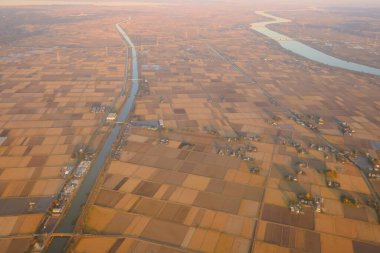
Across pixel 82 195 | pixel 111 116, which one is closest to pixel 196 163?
pixel 82 195

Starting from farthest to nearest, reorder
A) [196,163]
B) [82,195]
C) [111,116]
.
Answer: [111,116], [196,163], [82,195]

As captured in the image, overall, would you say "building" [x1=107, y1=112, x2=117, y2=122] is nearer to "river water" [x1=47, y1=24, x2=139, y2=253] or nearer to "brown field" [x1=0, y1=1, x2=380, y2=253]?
"river water" [x1=47, y1=24, x2=139, y2=253]

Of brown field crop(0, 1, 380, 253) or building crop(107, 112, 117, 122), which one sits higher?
building crop(107, 112, 117, 122)

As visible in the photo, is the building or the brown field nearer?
the brown field

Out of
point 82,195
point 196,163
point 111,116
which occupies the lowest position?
point 82,195

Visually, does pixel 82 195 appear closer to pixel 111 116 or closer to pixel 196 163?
pixel 196 163

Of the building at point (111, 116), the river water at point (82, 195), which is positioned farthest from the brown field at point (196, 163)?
the building at point (111, 116)

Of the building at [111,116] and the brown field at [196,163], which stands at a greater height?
the building at [111,116]

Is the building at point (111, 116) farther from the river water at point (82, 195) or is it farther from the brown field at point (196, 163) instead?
the brown field at point (196, 163)

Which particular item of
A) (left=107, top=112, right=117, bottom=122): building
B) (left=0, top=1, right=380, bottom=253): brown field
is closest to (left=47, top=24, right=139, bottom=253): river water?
(left=107, top=112, right=117, bottom=122): building

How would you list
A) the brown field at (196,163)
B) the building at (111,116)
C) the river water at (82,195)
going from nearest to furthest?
the river water at (82,195)
the brown field at (196,163)
the building at (111,116)

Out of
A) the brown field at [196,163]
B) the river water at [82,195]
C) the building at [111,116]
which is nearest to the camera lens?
the river water at [82,195]

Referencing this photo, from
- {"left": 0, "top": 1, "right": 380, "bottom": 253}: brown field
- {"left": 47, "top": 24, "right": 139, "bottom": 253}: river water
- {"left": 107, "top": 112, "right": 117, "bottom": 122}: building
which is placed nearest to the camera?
{"left": 47, "top": 24, "right": 139, "bottom": 253}: river water
